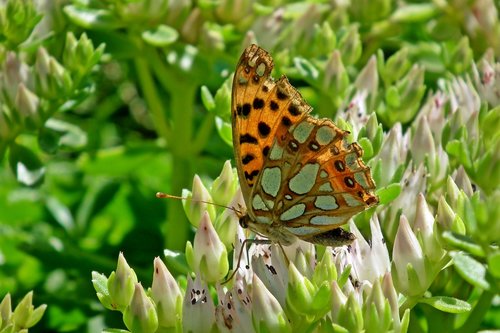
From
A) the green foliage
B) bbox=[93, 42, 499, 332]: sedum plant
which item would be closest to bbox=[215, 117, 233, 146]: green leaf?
the green foliage

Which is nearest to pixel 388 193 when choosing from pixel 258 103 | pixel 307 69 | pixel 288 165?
pixel 288 165

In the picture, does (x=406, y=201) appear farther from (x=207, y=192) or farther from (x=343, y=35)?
(x=343, y=35)

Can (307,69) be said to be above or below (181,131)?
above

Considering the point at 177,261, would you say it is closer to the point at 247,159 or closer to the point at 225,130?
the point at 247,159

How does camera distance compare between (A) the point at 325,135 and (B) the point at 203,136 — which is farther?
(B) the point at 203,136

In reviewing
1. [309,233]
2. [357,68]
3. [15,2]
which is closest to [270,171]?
[309,233]

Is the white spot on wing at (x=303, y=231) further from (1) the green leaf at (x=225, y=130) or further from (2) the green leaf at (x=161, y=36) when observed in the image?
(2) the green leaf at (x=161, y=36)

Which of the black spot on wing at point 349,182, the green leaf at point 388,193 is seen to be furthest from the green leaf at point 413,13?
the black spot on wing at point 349,182
